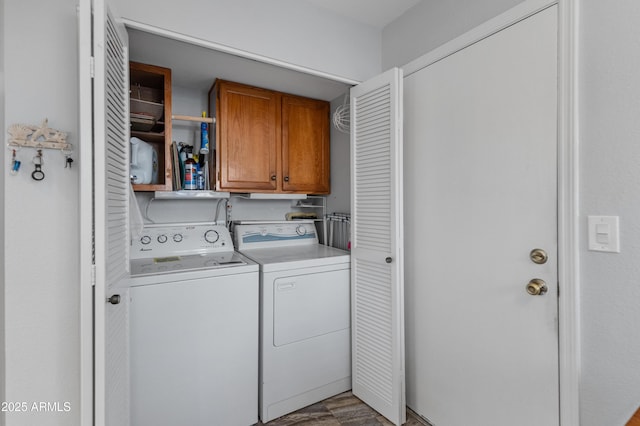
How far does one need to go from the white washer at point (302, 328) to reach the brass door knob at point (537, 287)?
1.10 metres

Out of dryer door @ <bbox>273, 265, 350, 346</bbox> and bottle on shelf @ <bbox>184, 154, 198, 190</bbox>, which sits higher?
bottle on shelf @ <bbox>184, 154, 198, 190</bbox>

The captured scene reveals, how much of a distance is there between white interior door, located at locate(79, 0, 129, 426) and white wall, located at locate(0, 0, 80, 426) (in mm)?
175

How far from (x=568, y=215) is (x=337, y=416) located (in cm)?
169

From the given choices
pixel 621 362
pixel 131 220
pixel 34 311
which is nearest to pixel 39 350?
pixel 34 311

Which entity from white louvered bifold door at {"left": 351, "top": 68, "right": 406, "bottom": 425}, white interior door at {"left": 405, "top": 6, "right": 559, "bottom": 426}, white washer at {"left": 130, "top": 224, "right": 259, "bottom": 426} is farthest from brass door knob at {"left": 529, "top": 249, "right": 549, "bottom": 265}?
white washer at {"left": 130, "top": 224, "right": 259, "bottom": 426}

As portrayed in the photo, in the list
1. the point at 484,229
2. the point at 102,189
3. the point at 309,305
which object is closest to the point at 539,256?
the point at 484,229

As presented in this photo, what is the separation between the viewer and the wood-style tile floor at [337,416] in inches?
71.1

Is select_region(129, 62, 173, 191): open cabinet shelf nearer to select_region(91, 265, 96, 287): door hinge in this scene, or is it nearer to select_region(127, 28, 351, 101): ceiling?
select_region(127, 28, 351, 101): ceiling

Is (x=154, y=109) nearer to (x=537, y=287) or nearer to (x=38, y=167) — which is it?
(x=38, y=167)

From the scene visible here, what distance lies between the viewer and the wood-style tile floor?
181 cm

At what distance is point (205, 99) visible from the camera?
2.46 m

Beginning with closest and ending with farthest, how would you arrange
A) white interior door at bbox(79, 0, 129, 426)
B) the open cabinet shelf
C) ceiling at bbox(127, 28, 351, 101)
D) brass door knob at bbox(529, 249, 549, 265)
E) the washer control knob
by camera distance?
white interior door at bbox(79, 0, 129, 426), brass door knob at bbox(529, 249, 549, 265), ceiling at bbox(127, 28, 351, 101), the open cabinet shelf, the washer control knob

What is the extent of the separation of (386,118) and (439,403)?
1698mm

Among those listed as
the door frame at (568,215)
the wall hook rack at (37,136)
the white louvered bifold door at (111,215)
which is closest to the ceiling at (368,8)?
the door frame at (568,215)
